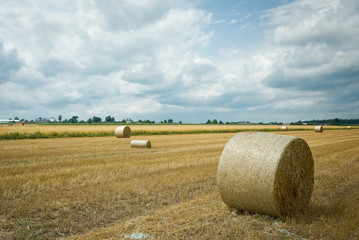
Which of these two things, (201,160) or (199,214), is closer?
(199,214)

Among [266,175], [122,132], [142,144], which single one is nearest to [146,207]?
[266,175]

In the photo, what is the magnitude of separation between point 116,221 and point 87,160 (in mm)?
6950

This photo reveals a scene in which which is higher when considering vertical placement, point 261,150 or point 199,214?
point 261,150

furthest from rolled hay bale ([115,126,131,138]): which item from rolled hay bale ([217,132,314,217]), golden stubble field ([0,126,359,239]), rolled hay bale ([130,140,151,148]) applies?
rolled hay bale ([217,132,314,217])

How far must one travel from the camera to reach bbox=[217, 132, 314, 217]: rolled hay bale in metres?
5.45

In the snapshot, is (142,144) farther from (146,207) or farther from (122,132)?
(146,207)

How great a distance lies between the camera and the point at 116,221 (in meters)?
5.69

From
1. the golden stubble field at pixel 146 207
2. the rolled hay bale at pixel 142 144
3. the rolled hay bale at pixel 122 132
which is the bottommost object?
the golden stubble field at pixel 146 207

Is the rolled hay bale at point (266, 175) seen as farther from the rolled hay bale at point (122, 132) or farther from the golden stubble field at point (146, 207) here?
the rolled hay bale at point (122, 132)

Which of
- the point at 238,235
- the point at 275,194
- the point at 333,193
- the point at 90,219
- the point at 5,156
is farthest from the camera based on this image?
the point at 5,156

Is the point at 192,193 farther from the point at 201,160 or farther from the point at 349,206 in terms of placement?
the point at 201,160

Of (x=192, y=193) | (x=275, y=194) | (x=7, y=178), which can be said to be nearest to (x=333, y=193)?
(x=275, y=194)

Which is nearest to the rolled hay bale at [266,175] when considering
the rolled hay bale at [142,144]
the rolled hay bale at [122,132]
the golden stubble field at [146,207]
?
the golden stubble field at [146,207]

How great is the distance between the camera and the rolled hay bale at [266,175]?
5.45 m
